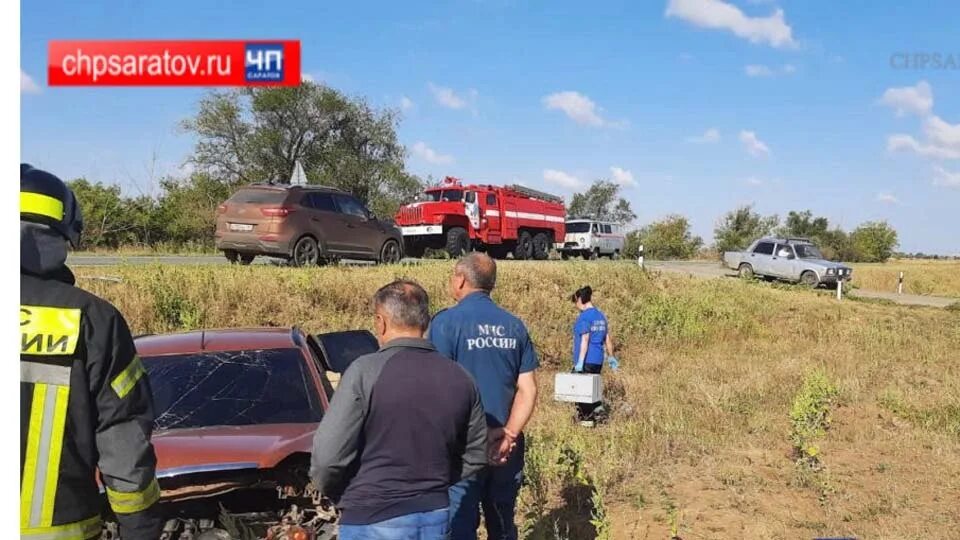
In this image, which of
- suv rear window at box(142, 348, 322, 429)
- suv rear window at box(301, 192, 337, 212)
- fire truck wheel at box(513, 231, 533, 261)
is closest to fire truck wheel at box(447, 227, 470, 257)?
fire truck wheel at box(513, 231, 533, 261)

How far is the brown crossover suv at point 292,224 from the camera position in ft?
44.4

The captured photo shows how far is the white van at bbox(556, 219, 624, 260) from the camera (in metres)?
31.5

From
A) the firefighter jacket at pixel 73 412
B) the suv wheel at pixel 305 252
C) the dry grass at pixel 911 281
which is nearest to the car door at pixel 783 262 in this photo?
the dry grass at pixel 911 281

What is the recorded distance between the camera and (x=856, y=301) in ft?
70.7

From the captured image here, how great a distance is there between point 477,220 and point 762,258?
35.3 ft

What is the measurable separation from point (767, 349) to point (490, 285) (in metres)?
12.1

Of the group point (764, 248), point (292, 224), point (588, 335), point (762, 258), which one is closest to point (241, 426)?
point (588, 335)

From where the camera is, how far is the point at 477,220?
21750 millimetres

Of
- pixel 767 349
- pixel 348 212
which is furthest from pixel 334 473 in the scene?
pixel 767 349

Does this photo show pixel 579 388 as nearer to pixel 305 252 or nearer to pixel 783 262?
pixel 305 252

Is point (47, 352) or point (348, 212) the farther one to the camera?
point (348, 212)

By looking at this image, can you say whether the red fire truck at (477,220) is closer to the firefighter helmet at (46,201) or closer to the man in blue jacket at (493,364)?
the man in blue jacket at (493,364)

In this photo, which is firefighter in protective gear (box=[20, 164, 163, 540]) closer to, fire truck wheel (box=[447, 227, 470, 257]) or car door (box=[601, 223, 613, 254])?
fire truck wheel (box=[447, 227, 470, 257])

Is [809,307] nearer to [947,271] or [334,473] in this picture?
[334,473]
